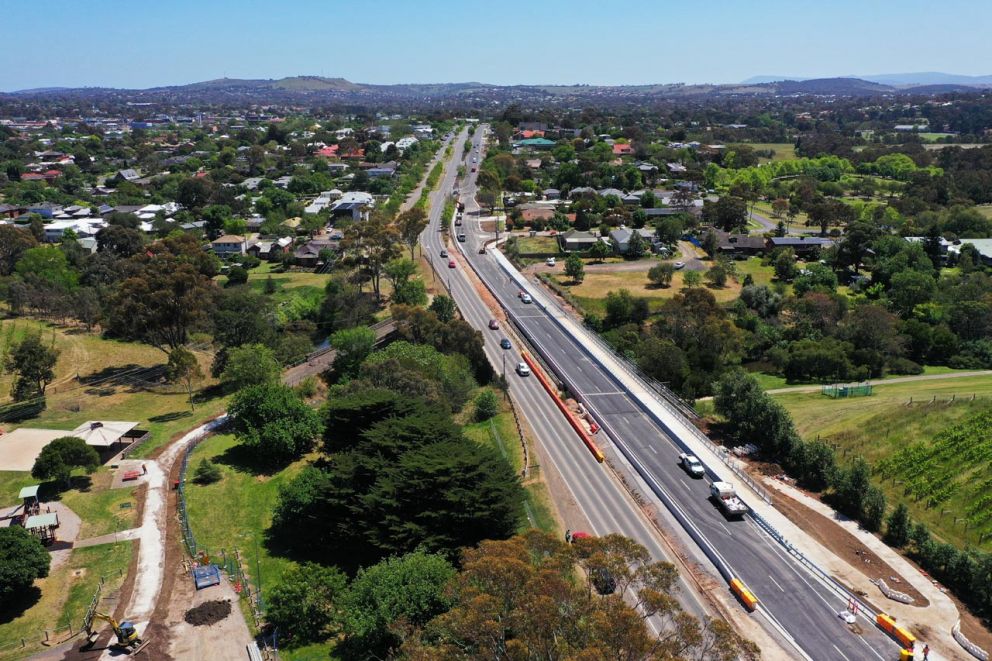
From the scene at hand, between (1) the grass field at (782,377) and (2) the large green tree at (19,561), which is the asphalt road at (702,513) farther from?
(2) the large green tree at (19,561)

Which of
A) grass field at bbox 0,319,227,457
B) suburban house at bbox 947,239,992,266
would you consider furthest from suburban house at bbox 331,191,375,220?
suburban house at bbox 947,239,992,266

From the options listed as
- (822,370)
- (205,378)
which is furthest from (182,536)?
(822,370)

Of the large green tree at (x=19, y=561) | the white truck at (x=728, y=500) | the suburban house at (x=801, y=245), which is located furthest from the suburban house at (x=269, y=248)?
the white truck at (x=728, y=500)

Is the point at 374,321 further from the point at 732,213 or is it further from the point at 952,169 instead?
the point at 952,169

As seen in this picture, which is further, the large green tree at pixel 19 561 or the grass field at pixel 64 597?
the large green tree at pixel 19 561

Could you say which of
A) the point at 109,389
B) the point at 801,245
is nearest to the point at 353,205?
the point at 109,389
